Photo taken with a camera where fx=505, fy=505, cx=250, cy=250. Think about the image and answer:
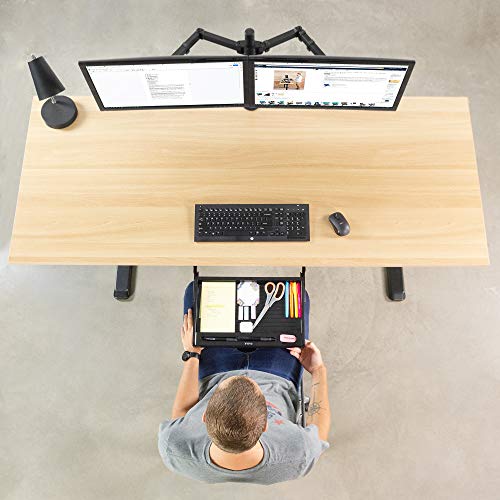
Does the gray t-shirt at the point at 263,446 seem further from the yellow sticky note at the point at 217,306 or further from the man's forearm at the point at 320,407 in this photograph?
the yellow sticky note at the point at 217,306

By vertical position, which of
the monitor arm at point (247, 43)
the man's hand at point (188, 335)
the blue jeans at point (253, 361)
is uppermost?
the monitor arm at point (247, 43)

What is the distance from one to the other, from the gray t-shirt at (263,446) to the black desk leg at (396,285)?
1035 mm

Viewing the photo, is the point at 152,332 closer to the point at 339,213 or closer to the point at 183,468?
the point at 183,468

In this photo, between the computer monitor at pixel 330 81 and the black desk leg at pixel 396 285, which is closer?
the computer monitor at pixel 330 81

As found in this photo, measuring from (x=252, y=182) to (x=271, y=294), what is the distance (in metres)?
0.44

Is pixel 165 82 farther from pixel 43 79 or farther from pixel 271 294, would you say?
pixel 271 294

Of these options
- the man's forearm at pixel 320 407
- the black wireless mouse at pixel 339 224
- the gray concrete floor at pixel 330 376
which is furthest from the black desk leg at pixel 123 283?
the black wireless mouse at pixel 339 224

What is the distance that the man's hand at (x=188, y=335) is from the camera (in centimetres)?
199

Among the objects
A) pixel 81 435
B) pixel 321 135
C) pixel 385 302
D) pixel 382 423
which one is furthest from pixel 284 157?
pixel 81 435

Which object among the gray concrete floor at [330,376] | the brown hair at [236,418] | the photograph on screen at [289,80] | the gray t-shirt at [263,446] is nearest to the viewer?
the brown hair at [236,418]

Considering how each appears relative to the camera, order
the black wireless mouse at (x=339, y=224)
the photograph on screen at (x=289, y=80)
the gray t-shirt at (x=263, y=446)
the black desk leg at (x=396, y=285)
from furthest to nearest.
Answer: the black desk leg at (x=396, y=285)
the black wireless mouse at (x=339, y=224)
the photograph on screen at (x=289, y=80)
the gray t-shirt at (x=263, y=446)

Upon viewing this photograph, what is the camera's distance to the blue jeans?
1981mm

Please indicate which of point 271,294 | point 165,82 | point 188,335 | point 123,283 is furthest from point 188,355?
point 165,82

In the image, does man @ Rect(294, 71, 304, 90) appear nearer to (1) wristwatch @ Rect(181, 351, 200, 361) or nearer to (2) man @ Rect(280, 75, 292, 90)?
(2) man @ Rect(280, 75, 292, 90)
